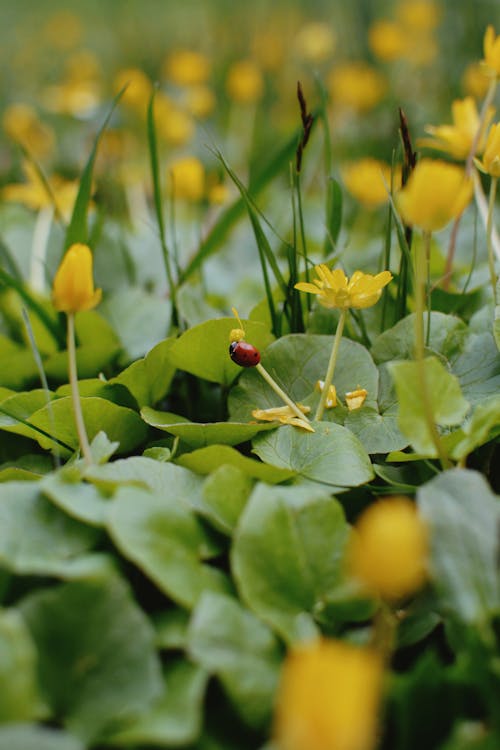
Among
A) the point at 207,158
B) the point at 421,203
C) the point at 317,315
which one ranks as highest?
the point at 421,203

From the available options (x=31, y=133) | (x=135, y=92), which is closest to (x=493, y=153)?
(x=135, y=92)

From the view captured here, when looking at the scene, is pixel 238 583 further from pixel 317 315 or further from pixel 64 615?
pixel 317 315

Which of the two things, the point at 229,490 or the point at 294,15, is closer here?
the point at 229,490

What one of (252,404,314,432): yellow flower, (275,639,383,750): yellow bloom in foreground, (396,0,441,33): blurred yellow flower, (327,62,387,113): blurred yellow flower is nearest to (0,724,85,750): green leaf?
(275,639,383,750): yellow bloom in foreground

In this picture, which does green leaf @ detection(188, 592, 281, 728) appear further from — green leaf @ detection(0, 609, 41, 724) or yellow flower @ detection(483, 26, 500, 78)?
yellow flower @ detection(483, 26, 500, 78)

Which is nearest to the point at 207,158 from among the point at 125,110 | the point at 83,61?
the point at 125,110

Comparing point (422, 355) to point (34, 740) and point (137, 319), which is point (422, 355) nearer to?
point (34, 740)

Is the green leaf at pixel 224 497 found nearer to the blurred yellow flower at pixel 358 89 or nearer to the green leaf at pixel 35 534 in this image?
the green leaf at pixel 35 534
